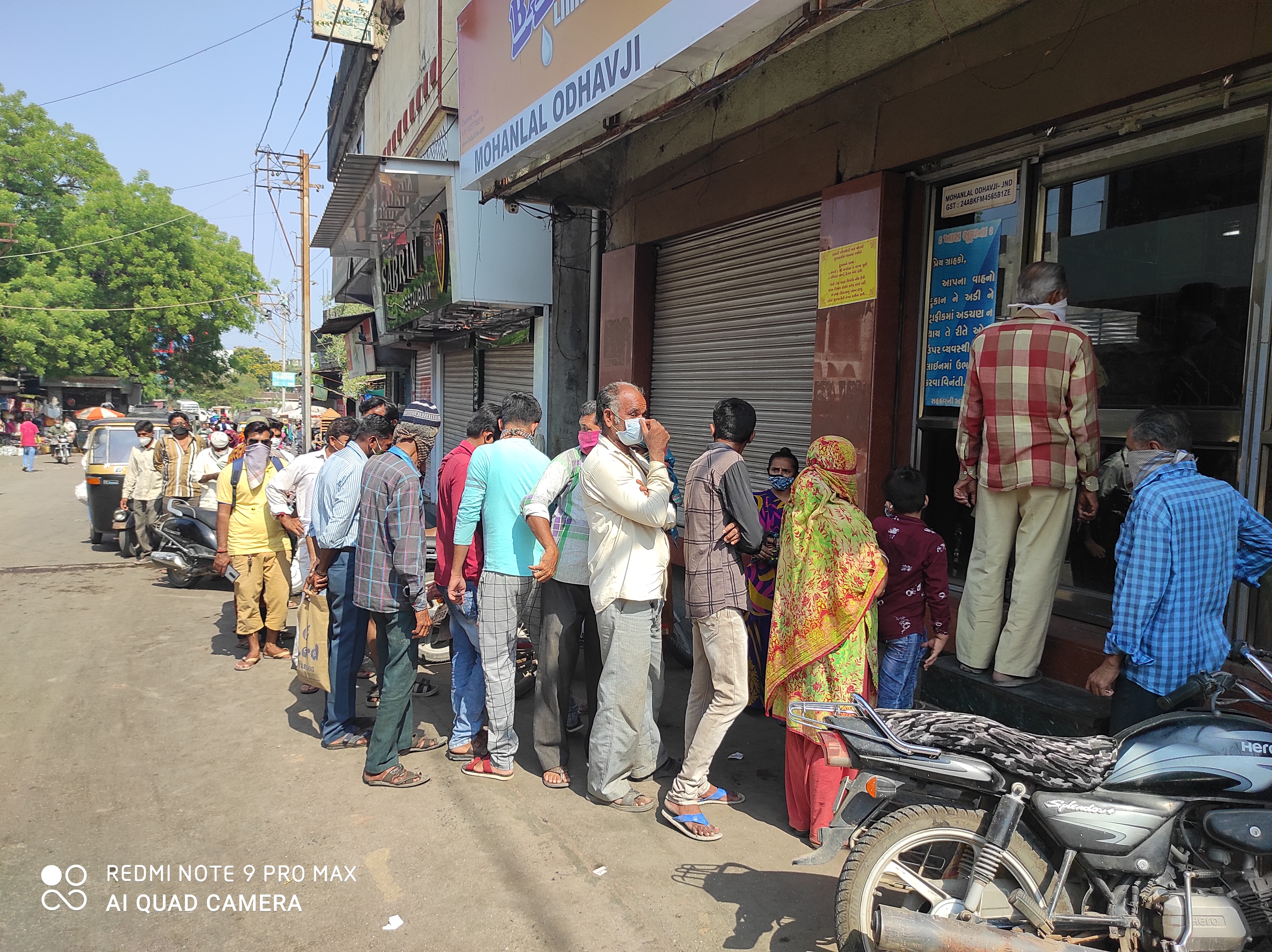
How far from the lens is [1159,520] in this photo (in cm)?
295

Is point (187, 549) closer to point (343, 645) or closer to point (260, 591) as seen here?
point (260, 591)

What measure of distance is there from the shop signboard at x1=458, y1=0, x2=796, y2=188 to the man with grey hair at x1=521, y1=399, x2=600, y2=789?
1.92 m

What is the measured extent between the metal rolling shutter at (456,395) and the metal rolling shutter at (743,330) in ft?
20.2

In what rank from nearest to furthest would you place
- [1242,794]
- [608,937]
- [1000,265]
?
[1242,794] < [608,937] < [1000,265]

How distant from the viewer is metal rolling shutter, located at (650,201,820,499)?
5820 millimetres

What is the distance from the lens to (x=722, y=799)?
396 centimetres

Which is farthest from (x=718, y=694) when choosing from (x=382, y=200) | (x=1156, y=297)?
(x=382, y=200)

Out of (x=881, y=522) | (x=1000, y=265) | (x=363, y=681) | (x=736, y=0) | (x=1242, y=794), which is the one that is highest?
(x=736, y=0)

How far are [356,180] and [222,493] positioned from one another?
17.6 feet

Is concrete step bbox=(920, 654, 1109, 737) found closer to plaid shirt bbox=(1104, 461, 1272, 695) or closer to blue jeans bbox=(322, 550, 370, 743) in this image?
plaid shirt bbox=(1104, 461, 1272, 695)

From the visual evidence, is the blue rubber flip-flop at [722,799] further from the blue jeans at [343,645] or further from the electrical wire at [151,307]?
the electrical wire at [151,307]

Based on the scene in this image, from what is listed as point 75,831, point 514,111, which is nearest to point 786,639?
point 75,831

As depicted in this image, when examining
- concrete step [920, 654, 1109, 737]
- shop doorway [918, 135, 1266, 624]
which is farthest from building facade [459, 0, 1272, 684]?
concrete step [920, 654, 1109, 737]

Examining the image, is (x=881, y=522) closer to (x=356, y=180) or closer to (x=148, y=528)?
(x=356, y=180)
